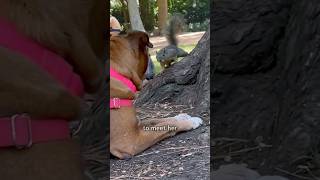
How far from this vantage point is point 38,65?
1604 millimetres

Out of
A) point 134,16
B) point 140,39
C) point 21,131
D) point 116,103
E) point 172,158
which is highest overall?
point 134,16

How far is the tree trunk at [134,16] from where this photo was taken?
267 cm

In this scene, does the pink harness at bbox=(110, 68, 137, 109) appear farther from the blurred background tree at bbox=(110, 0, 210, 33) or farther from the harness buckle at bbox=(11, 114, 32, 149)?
the harness buckle at bbox=(11, 114, 32, 149)

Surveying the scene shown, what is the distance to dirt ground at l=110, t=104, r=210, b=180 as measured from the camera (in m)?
2.93

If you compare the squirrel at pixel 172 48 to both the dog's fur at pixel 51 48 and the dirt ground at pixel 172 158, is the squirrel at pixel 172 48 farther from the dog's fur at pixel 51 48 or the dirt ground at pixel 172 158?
the dog's fur at pixel 51 48

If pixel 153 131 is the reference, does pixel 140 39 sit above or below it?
above

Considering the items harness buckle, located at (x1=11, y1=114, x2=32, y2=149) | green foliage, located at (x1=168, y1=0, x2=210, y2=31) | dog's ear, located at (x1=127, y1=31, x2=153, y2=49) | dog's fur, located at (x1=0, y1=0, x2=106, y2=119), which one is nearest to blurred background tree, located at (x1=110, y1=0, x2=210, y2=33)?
green foliage, located at (x1=168, y1=0, x2=210, y2=31)

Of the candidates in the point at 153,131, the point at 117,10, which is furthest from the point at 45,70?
the point at 153,131

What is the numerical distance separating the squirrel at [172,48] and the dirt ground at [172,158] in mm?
232

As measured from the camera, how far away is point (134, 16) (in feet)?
8.94

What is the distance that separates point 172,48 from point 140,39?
18 centimetres

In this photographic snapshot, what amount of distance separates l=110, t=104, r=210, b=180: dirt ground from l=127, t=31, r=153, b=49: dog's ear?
0.29m

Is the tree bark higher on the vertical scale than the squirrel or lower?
higher

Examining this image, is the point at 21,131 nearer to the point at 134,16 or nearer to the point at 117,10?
the point at 117,10
